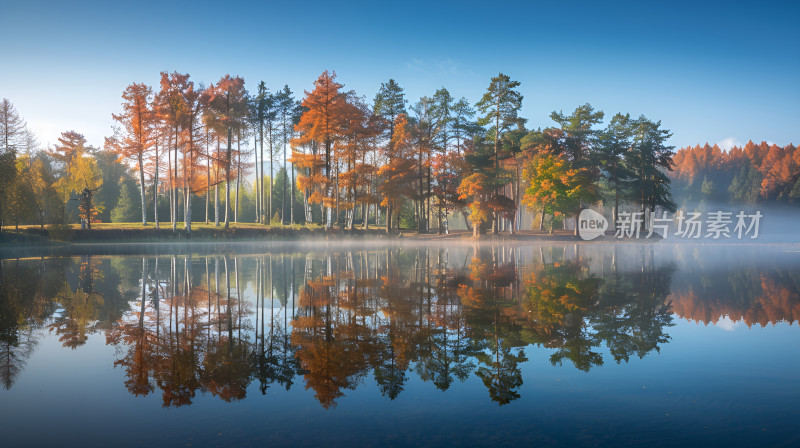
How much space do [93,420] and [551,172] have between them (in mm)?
54651

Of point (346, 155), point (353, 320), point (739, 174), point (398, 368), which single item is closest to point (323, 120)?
point (346, 155)

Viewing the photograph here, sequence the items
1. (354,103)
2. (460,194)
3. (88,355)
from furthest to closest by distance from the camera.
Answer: (460,194) → (354,103) → (88,355)

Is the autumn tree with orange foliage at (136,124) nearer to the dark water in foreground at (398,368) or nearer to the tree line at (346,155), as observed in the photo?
the tree line at (346,155)

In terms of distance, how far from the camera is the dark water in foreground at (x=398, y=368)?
17.4 feet

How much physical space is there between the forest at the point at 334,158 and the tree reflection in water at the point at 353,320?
90.7 ft

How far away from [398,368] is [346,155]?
42121 millimetres

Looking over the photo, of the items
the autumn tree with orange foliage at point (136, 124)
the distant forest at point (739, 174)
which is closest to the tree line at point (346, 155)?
the autumn tree with orange foliage at point (136, 124)

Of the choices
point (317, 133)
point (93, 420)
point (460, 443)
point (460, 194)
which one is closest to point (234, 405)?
point (93, 420)

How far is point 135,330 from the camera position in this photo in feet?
32.6

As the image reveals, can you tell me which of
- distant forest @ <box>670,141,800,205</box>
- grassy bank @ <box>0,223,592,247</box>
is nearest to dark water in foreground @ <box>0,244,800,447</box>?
grassy bank @ <box>0,223,592,247</box>

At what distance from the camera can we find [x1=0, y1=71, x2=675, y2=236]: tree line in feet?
147

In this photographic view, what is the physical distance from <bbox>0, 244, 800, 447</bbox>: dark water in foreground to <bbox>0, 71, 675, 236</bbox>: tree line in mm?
33526

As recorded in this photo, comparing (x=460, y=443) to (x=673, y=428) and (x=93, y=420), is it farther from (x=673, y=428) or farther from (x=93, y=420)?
(x=93, y=420)

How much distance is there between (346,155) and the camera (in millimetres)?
48125
